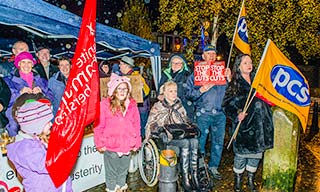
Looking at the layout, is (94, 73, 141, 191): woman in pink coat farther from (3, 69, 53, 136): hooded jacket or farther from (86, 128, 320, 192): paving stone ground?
(3, 69, 53, 136): hooded jacket

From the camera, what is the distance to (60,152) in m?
3.40

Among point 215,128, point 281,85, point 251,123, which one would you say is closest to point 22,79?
point 215,128

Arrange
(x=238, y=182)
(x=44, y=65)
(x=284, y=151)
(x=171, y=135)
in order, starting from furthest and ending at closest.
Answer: (x=44, y=65)
(x=238, y=182)
(x=284, y=151)
(x=171, y=135)

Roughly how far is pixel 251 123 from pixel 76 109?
9.92ft

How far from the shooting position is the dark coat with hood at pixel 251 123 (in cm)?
557

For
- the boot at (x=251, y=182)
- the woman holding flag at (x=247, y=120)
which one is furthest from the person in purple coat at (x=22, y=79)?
the boot at (x=251, y=182)

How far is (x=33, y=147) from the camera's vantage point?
142 inches

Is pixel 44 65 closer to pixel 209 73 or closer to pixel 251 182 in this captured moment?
pixel 209 73

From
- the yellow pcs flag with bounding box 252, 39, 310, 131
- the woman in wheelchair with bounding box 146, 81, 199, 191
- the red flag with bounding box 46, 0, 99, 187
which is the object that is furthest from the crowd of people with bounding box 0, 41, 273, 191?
the red flag with bounding box 46, 0, 99, 187

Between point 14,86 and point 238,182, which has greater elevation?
point 14,86

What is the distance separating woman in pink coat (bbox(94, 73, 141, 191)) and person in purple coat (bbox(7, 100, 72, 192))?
1.35m

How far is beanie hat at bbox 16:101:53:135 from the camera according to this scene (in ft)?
11.8

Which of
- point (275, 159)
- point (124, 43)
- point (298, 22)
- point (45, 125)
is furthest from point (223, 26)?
point (45, 125)

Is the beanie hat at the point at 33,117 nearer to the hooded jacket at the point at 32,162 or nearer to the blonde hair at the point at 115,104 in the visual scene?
the hooded jacket at the point at 32,162
